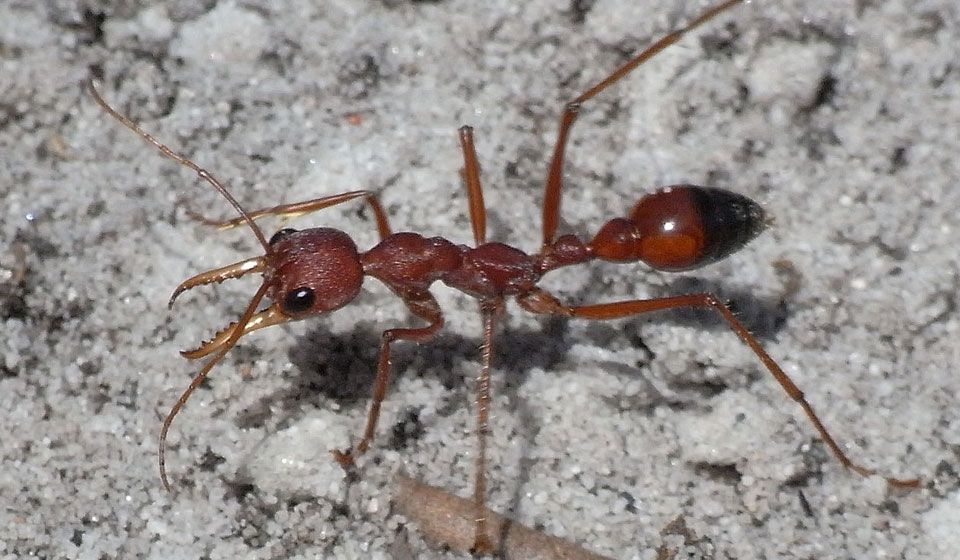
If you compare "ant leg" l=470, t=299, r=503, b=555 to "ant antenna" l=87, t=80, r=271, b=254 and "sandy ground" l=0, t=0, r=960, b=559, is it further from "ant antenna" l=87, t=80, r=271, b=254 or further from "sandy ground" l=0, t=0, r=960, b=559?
"ant antenna" l=87, t=80, r=271, b=254

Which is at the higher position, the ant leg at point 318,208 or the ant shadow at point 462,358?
the ant leg at point 318,208

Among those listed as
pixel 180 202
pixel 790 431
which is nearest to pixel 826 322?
pixel 790 431

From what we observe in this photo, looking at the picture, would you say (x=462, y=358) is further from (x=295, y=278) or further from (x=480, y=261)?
(x=295, y=278)

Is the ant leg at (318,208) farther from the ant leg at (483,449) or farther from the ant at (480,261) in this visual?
the ant leg at (483,449)

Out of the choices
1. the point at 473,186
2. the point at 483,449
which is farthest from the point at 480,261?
the point at 483,449

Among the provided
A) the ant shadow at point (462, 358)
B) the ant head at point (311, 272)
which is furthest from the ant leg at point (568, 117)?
the ant head at point (311, 272)

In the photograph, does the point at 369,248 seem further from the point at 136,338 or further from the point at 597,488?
the point at 597,488
